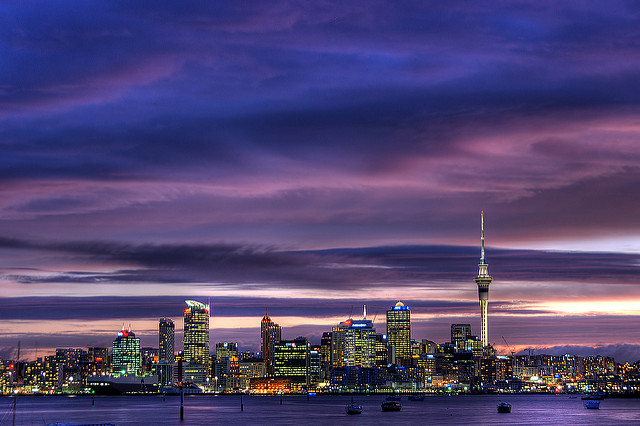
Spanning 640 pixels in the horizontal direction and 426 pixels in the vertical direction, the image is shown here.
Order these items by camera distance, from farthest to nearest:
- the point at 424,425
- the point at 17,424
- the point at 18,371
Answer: the point at 424,425, the point at 17,424, the point at 18,371

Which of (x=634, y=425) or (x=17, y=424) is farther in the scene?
(x=634, y=425)

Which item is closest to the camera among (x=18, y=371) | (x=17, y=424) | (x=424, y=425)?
(x=18, y=371)

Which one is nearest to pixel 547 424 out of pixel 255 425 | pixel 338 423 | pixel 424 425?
pixel 424 425

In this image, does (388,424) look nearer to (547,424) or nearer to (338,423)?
(338,423)

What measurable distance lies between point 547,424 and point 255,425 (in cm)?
6757

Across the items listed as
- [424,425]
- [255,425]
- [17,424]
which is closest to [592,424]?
[424,425]

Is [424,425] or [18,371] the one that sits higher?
[18,371]

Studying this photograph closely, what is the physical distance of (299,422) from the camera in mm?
194375

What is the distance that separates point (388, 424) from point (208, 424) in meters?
41.4

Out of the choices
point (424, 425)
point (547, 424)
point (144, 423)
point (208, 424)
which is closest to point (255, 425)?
point (208, 424)

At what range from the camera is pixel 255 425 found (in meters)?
186

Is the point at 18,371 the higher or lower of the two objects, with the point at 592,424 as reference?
higher

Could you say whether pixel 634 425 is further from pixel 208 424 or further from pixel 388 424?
pixel 208 424

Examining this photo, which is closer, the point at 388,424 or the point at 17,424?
the point at 17,424
